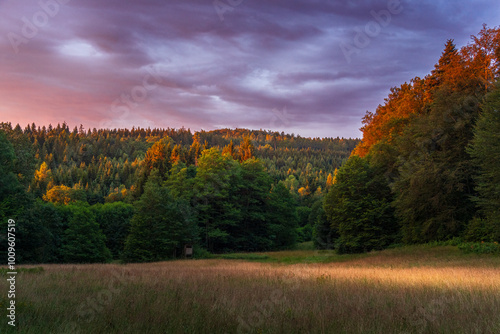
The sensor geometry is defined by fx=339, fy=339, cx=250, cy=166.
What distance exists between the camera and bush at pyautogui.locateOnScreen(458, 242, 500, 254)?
2475cm

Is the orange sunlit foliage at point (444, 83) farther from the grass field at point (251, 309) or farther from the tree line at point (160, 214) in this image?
the grass field at point (251, 309)

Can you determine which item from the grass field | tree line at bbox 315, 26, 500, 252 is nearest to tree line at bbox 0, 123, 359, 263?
tree line at bbox 315, 26, 500, 252

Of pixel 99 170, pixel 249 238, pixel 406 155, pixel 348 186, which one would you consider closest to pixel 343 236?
pixel 348 186

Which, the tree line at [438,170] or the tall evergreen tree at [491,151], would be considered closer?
the tall evergreen tree at [491,151]

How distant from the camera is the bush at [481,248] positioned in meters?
24.8

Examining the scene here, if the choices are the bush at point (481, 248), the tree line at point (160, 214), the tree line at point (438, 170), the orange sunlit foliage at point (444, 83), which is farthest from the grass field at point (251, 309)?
the tree line at point (160, 214)

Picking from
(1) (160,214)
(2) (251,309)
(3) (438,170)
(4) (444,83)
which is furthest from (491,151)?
(1) (160,214)

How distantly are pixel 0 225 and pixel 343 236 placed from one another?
38.4 metres

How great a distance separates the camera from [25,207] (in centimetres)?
3956

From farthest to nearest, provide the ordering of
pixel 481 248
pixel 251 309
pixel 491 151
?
1. pixel 481 248
2. pixel 491 151
3. pixel 251 309

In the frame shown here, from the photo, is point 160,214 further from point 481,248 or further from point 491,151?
point 491,151

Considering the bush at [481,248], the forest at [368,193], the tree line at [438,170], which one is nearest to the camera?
the bush at [481,248]

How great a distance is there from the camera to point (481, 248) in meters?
25.4

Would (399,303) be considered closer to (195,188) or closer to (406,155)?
(406,155)
